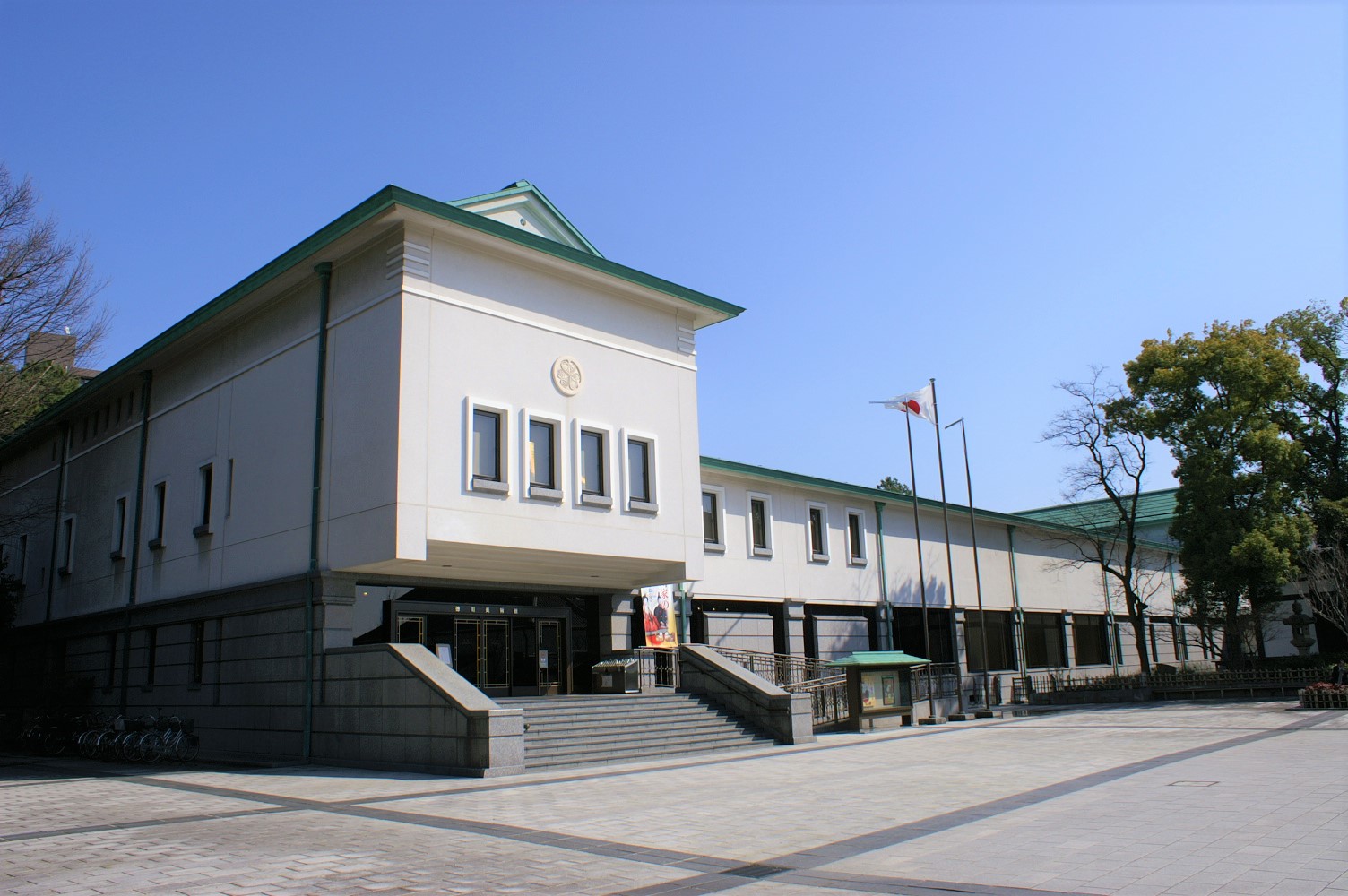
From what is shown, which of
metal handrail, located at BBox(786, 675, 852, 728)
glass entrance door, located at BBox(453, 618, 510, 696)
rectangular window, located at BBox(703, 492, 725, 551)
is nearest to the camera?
glass entrance door, located at BBox(453, 618, 510, 696)

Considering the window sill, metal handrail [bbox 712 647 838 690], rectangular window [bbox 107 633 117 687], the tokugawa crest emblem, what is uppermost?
the tokugawa crest emblem

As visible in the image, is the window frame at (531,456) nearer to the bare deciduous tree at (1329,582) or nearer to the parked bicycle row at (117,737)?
the parked bicycle row at (117,737)

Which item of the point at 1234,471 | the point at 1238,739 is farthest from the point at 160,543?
the point at 1234,471

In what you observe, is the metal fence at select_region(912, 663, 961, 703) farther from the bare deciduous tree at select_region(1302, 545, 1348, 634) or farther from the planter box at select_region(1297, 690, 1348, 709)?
the bare deciduous tree at select_region(1302, 545, 1348, 634)

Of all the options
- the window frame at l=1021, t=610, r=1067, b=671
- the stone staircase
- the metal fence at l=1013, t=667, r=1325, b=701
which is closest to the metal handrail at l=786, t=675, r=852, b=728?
the stone staircase

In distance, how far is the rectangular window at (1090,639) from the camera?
46.0 m

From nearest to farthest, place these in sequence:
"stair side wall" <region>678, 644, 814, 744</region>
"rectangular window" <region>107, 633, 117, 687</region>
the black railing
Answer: "stair side wall" <region>678, 644, 814, 744</region> < the black railing < "rectangular window" <region>107, 633, 117, 687</region>

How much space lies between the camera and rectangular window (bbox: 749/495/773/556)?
103 ft

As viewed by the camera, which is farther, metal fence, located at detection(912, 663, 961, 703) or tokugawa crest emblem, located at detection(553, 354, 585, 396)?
metal fence, located at detection(912, 663, 961, 703)

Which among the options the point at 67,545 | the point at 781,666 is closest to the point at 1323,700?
the point at 781,666

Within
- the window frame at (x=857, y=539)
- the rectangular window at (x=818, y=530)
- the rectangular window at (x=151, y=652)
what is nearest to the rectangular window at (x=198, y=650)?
the rectangular window at (x=151, y=652)

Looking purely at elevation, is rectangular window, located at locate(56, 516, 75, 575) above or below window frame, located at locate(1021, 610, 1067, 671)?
above

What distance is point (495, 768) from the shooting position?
53.9 ft

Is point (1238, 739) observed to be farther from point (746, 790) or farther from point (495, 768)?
point (495, 768)
